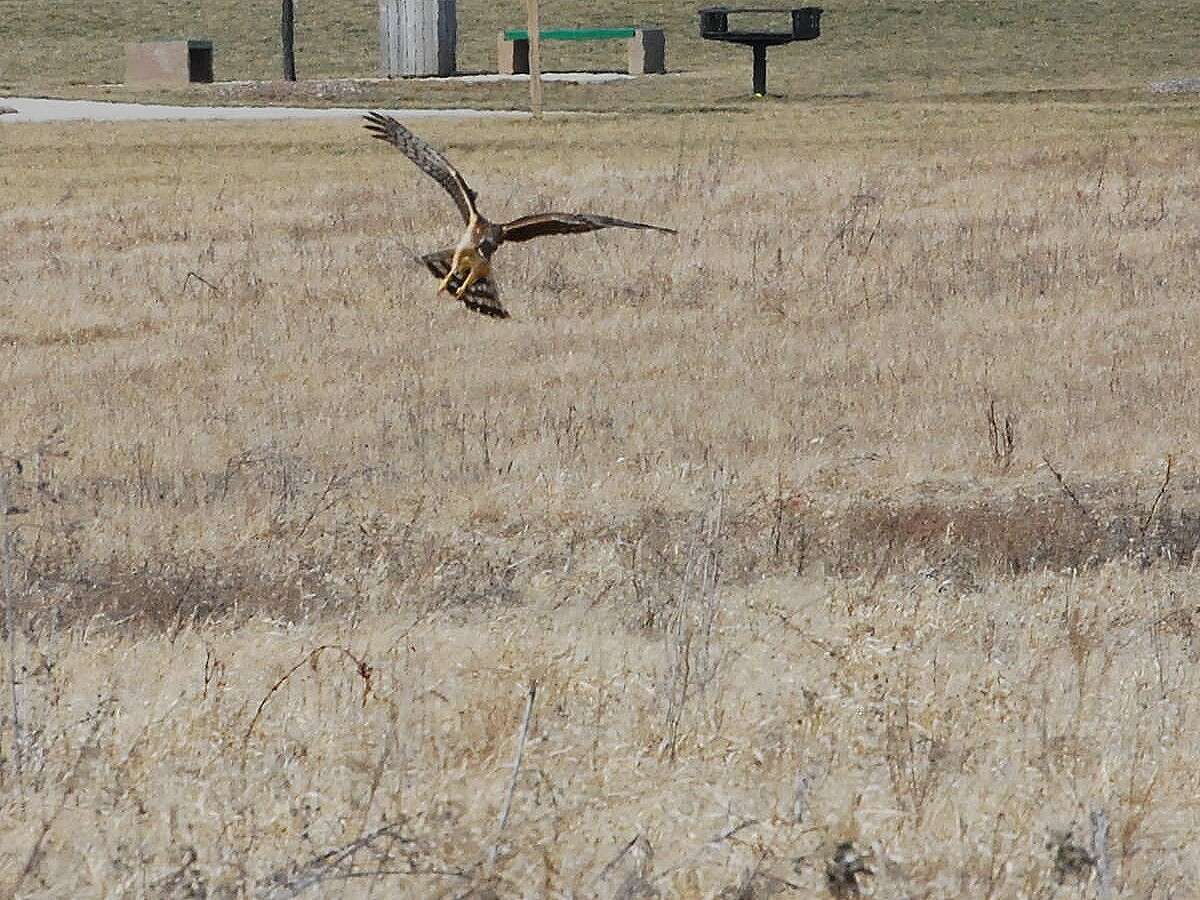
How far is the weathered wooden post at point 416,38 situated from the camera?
49844 mm

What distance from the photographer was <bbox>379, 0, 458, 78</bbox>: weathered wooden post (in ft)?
164

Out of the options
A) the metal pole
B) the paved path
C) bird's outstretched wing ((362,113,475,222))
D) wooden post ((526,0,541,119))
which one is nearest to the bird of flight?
bird's outstretched wing ((362,113,475,222))

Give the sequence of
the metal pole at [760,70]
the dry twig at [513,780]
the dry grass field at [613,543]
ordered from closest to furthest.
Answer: the dry twig at [513,780] < the dry grass field at [613,543] < the metal pole at [760,70]

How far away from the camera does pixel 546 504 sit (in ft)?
32.0

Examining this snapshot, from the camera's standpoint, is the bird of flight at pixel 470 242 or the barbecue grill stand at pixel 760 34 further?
the barbecue grill stand at pixel 760 34

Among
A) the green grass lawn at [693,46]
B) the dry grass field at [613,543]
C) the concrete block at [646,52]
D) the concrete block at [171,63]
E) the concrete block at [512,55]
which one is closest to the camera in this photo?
the dry grass field at [613,543]

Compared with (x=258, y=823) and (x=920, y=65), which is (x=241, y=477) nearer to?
(x=258, y=823)

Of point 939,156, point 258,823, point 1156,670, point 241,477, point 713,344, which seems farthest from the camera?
point 939,156

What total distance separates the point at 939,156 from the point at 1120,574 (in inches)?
701

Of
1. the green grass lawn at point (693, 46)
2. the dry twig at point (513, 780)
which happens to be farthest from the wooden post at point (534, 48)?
the dry twig at point (513, 780)

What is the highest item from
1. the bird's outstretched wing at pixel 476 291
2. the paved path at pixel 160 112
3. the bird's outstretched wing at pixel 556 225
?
the paved path at pixel 160 112

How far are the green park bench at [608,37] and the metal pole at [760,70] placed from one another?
6.94 metres

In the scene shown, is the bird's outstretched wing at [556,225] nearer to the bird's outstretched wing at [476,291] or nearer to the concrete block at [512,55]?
the bird's outstretched wing at [476,291]

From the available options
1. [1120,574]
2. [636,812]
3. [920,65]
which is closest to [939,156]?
[1120,574]
